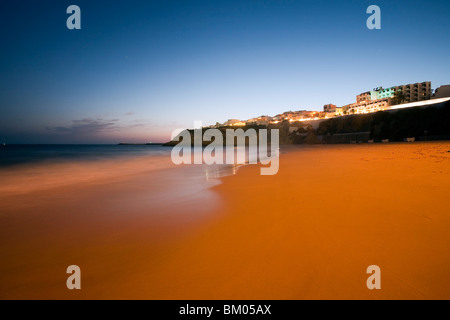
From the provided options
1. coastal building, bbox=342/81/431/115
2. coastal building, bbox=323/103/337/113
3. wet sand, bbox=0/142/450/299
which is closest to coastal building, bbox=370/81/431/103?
coastal building, bbox=342/81/431/115

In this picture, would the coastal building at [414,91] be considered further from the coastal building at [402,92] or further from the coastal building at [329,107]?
the coastal building at [329,107]

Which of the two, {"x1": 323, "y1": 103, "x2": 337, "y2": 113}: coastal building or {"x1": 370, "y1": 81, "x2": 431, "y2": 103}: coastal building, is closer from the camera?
{"x1": 370, "y1": 81, "x2": 431, "y2": 103}: coastal building

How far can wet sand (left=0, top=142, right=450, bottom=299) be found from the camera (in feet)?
6.23

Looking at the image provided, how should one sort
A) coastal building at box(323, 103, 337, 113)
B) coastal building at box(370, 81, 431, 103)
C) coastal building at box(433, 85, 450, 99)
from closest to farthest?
coastal building at box(433, 85, 450, 99) < coastal building at box(370, 81, 431, 103) < coastal building at box(323, 103, 337, 113)

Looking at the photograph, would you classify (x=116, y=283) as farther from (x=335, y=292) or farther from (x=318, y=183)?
(x=318, y=183)

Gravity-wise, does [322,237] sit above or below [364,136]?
below

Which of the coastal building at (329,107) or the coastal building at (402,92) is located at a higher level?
the coastal building at (329,107)

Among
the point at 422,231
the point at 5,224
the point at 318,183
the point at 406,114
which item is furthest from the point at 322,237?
the point at 406,114

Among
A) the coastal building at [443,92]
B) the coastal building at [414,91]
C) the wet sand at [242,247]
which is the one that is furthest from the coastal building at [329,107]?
the wet sand at [242,247]

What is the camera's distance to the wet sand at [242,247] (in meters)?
1.90

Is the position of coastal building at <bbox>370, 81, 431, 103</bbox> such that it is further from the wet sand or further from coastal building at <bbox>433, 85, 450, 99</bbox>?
the wet sand

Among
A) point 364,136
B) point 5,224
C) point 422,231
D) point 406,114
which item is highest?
point 406,114
